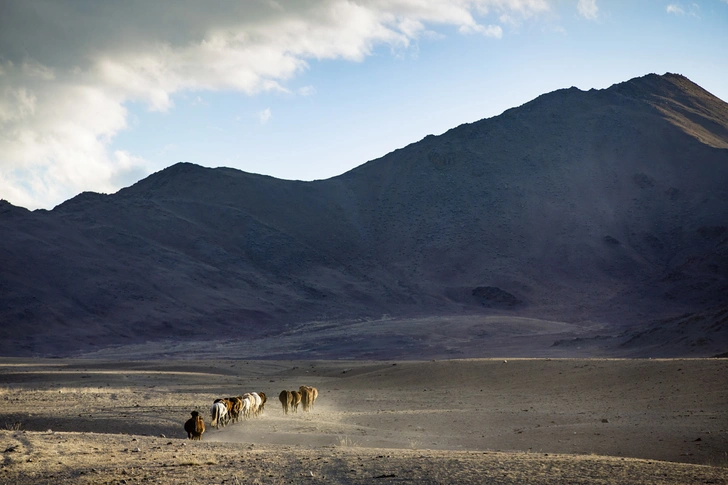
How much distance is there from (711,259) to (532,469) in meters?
93.1

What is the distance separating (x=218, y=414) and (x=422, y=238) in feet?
313

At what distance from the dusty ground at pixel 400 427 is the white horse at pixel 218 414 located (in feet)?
1.30

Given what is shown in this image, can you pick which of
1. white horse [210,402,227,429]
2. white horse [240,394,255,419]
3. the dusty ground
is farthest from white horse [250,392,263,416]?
white horse [210,402,227,429]

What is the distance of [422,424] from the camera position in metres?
20.7

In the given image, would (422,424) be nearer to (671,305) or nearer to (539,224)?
(671,305)

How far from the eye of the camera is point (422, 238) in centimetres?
11344

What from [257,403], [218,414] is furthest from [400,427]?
[218,414]

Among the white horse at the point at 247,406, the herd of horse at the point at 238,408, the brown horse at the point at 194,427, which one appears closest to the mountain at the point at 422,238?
the herd of horse at the point at 238,408

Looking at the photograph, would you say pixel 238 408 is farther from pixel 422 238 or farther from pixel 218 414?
pixel 422 238

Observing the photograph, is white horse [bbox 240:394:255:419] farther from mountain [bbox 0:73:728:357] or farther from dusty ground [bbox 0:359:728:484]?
mountain [bbox 0:73:728:357]

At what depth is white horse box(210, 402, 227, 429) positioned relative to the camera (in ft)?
61.9

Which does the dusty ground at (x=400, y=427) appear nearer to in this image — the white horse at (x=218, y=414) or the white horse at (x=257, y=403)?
the white horse at (x=218, y=414)

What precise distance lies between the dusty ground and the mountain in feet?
106

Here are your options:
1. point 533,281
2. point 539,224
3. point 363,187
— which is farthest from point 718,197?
point 363,187
